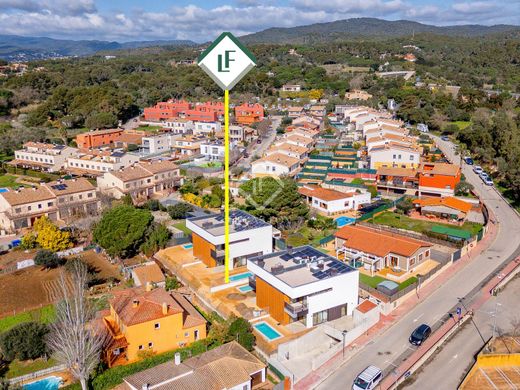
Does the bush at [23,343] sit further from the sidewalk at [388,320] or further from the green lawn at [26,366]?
the sidewalk at [388,320]

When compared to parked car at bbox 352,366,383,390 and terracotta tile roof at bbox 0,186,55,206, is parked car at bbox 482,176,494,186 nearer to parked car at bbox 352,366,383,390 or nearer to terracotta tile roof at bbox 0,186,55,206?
parked car at bbox 352,366,383,390

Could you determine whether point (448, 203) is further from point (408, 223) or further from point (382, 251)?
point (382, 251)

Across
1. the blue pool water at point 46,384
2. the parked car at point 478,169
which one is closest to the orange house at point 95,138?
the parked car at point 478,169

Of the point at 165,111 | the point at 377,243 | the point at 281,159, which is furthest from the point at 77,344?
the point at 165,111

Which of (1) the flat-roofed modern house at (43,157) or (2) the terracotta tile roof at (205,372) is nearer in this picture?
(2) the terracotta tile roof at (205,372)

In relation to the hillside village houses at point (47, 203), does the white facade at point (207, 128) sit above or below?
above

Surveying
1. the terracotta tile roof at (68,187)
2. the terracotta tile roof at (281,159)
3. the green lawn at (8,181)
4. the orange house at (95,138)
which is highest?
the orange house at (95,138)

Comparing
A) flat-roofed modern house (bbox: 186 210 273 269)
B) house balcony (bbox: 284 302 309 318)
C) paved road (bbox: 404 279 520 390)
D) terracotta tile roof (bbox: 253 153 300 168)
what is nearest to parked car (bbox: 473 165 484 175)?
terracotta tile roof (bbox: 253 153 300 168)

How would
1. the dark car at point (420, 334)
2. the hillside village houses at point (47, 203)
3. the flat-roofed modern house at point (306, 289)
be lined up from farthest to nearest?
the hillside village houses at point (47, 203)
the flat-roofed modern house at point (306, 289)
the dark car at point (420, 334)
